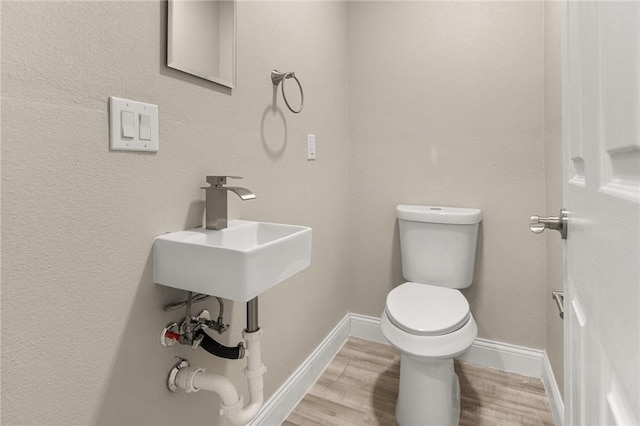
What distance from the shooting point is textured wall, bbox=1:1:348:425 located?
63 centimetres

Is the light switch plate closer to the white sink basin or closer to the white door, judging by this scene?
the white sink basin

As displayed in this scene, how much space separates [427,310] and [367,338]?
0.83 m

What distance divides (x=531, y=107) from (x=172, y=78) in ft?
5.32

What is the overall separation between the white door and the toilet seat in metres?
0.62

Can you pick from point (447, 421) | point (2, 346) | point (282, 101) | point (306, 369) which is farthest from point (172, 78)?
point (447, 421)

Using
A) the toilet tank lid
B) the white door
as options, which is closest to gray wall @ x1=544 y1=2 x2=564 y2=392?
the toilet tank lid

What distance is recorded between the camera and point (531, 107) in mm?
1670

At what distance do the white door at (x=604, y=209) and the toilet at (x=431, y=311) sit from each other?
0.62 meters

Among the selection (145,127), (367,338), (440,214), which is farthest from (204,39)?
(367,338)

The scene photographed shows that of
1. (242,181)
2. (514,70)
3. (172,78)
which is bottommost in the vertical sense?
(242,181)

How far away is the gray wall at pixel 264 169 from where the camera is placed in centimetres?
66

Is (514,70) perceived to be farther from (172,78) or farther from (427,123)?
(172,78)

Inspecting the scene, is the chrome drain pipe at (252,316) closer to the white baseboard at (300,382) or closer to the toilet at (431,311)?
the white baseboard at (300,382)

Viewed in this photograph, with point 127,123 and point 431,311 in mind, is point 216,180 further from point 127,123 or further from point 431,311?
point 431,311
